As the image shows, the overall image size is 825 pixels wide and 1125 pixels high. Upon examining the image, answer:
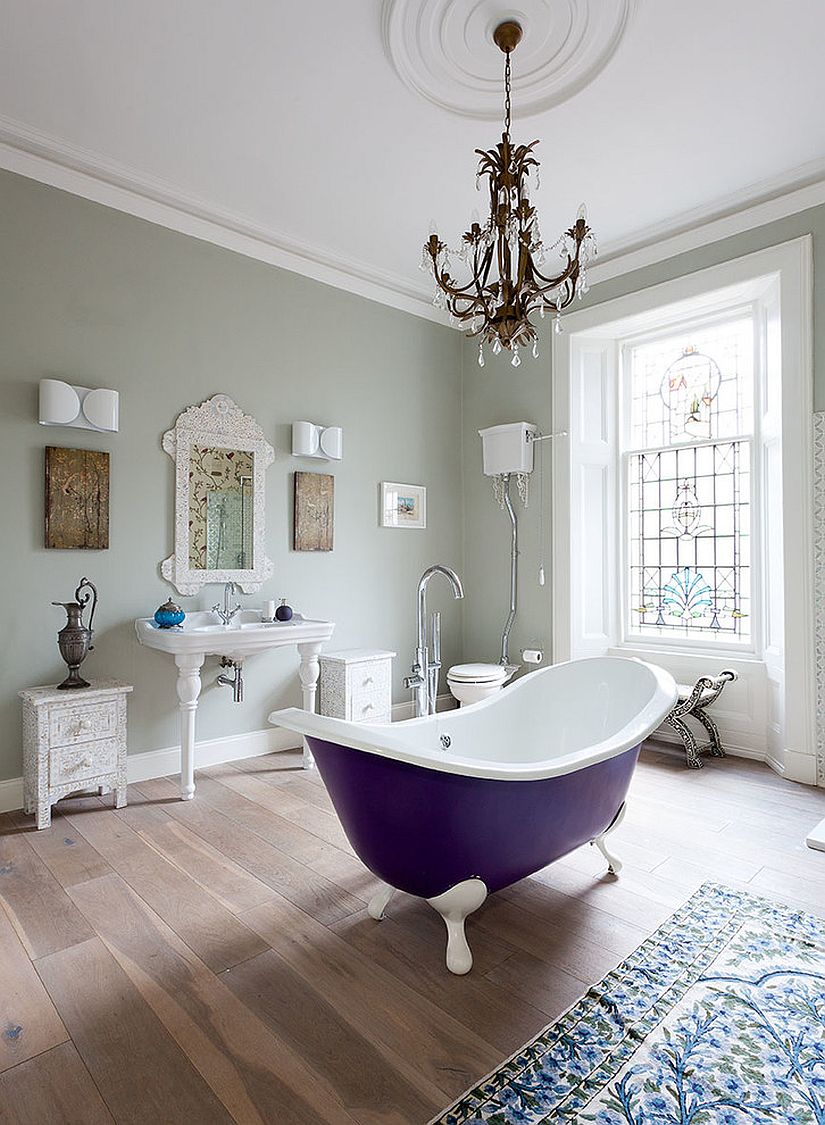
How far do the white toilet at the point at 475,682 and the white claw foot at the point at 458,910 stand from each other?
7.24 feet

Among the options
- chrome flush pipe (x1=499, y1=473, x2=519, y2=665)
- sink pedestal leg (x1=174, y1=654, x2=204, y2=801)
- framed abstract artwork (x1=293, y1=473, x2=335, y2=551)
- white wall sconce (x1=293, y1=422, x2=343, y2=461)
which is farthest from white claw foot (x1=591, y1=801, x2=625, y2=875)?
white wall sconce (x1=293, y1=422, x2=343, y2=461)

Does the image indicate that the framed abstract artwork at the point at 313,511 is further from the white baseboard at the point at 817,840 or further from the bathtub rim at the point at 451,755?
the white baseboard at the point at 817,840

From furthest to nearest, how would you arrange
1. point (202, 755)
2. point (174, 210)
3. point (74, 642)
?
1. point (202, 755)
2. point (174, 210)
3. point (74, 642)

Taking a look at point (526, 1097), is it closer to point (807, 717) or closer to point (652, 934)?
point (652, 934)

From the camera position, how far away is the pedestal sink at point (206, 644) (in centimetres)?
315

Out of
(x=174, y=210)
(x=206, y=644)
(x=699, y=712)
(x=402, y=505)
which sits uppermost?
(x=174, y=210)

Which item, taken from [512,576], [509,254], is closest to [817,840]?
[509,254]

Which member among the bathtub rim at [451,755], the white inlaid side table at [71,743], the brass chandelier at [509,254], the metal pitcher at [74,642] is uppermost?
the brass chandelier at [509,254]

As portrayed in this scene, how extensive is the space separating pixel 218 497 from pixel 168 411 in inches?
20.5

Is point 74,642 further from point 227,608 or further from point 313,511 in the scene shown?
point 313,511

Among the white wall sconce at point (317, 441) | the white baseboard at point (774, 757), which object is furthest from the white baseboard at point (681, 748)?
the white wall sconce at point (317, 441)

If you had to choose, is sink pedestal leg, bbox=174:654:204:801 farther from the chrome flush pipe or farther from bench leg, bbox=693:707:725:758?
bench leg, bbox=693:707:725:758

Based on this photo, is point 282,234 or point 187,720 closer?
point 187,720

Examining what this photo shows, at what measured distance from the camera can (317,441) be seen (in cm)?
407
